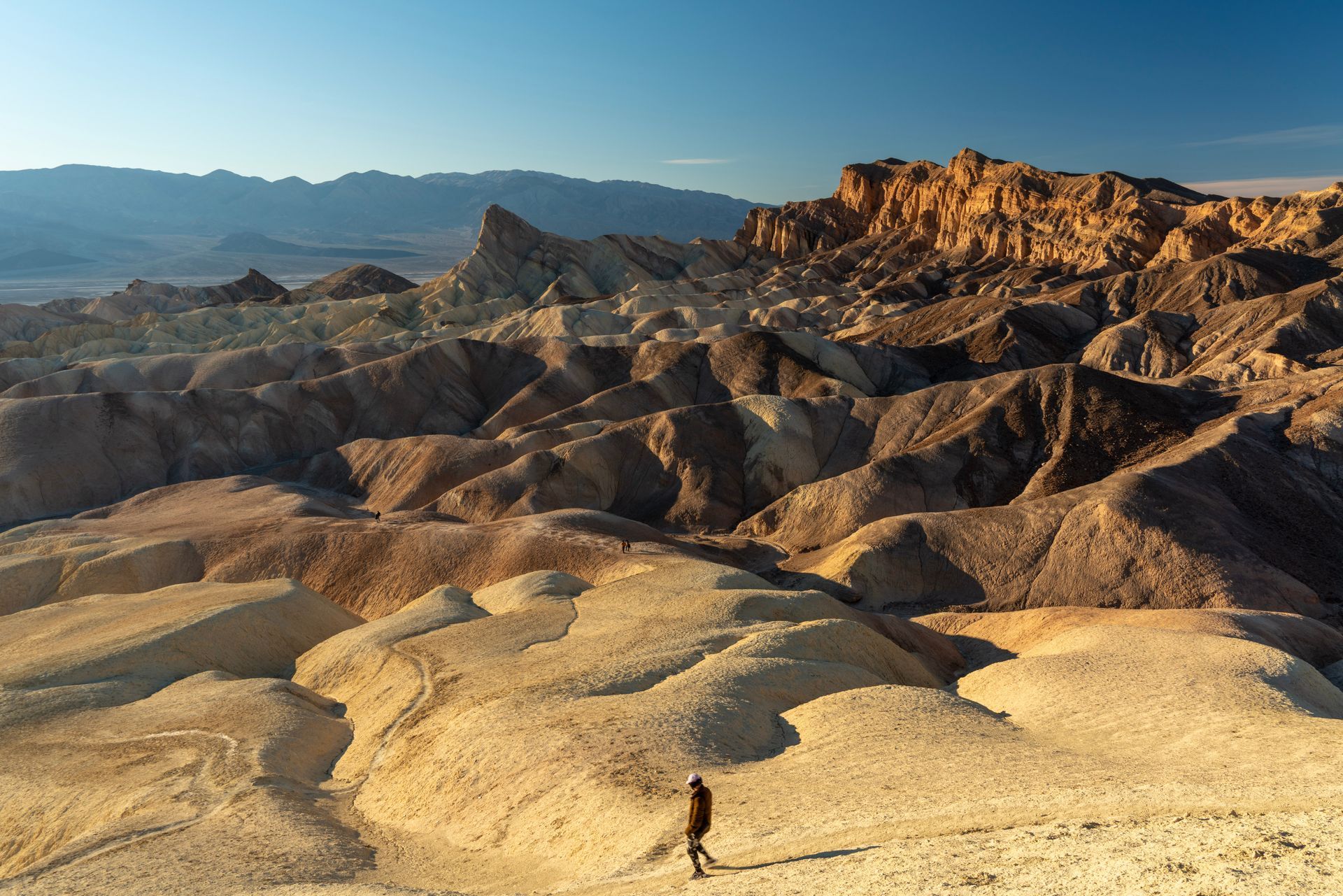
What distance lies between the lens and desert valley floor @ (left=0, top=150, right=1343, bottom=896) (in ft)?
50.1

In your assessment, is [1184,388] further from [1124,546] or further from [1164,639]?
[1164,639]

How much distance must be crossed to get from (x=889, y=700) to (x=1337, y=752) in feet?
28.6

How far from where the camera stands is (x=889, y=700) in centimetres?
2164

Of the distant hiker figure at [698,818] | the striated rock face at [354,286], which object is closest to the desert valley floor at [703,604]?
the distant hiker figure at [698,818]

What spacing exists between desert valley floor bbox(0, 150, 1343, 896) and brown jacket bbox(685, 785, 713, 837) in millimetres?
942

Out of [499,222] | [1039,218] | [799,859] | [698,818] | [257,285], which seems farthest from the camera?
[257,285]

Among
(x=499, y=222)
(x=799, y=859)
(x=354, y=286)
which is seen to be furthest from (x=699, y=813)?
(x=354, y=286)

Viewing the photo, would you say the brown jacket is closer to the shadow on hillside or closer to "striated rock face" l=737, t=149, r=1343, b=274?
the shadow on hillside

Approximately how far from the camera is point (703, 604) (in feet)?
105

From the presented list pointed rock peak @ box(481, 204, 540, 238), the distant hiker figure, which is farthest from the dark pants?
pointed rock peak @ box(481, 204, 540, 238)

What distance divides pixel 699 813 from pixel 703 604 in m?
18.9

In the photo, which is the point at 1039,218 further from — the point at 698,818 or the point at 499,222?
the point at 698,818

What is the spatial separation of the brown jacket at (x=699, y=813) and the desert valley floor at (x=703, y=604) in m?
0.94

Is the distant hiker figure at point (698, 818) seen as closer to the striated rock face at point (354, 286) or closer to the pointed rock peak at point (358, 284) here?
the striated rock face at point (354, 286)
